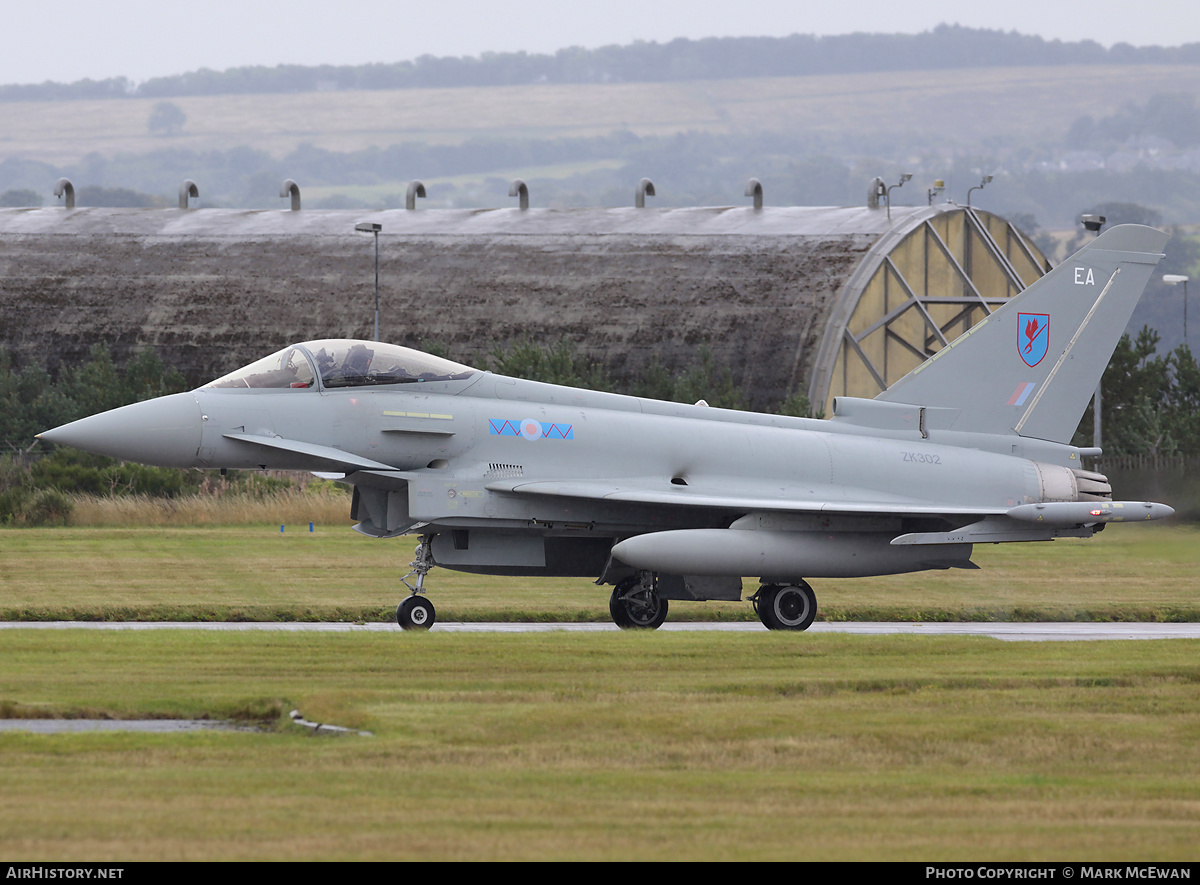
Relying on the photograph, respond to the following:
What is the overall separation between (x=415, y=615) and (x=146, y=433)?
10.4ft

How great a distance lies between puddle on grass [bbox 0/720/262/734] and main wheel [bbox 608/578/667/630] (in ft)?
25.1

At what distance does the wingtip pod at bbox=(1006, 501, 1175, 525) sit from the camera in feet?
55.2

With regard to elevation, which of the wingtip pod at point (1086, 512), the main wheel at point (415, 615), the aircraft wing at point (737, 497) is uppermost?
the aircraft wing at point (737, 497)

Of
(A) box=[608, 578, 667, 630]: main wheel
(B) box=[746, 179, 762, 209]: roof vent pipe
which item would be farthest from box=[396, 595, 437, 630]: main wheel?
(B) box=[746, 179, 762, 209]: roof vent pipe

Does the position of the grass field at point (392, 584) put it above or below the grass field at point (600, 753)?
below

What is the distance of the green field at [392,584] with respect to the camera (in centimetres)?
1828

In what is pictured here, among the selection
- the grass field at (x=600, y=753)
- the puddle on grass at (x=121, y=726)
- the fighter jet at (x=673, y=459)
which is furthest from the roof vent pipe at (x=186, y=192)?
the puddle on grass at (x=121, y=726)

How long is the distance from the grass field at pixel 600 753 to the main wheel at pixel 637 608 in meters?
3.12

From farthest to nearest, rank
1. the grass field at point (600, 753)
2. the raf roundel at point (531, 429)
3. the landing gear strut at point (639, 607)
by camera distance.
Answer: the landing gear strut at point (639, 607) → the raf roundel at point (531, 429) → the grass field at point (600, 753)

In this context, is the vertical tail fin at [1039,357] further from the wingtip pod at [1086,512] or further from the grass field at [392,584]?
the grass field at [392,584]

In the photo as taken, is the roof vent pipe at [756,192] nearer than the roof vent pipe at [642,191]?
Yes

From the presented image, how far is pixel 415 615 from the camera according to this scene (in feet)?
52.3

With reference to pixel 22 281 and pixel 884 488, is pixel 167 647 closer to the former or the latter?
pixel 884 488

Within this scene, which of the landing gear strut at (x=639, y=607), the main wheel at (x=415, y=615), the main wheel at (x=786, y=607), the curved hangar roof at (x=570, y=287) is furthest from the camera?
the curved hangar roof at (x=570, y=287)
